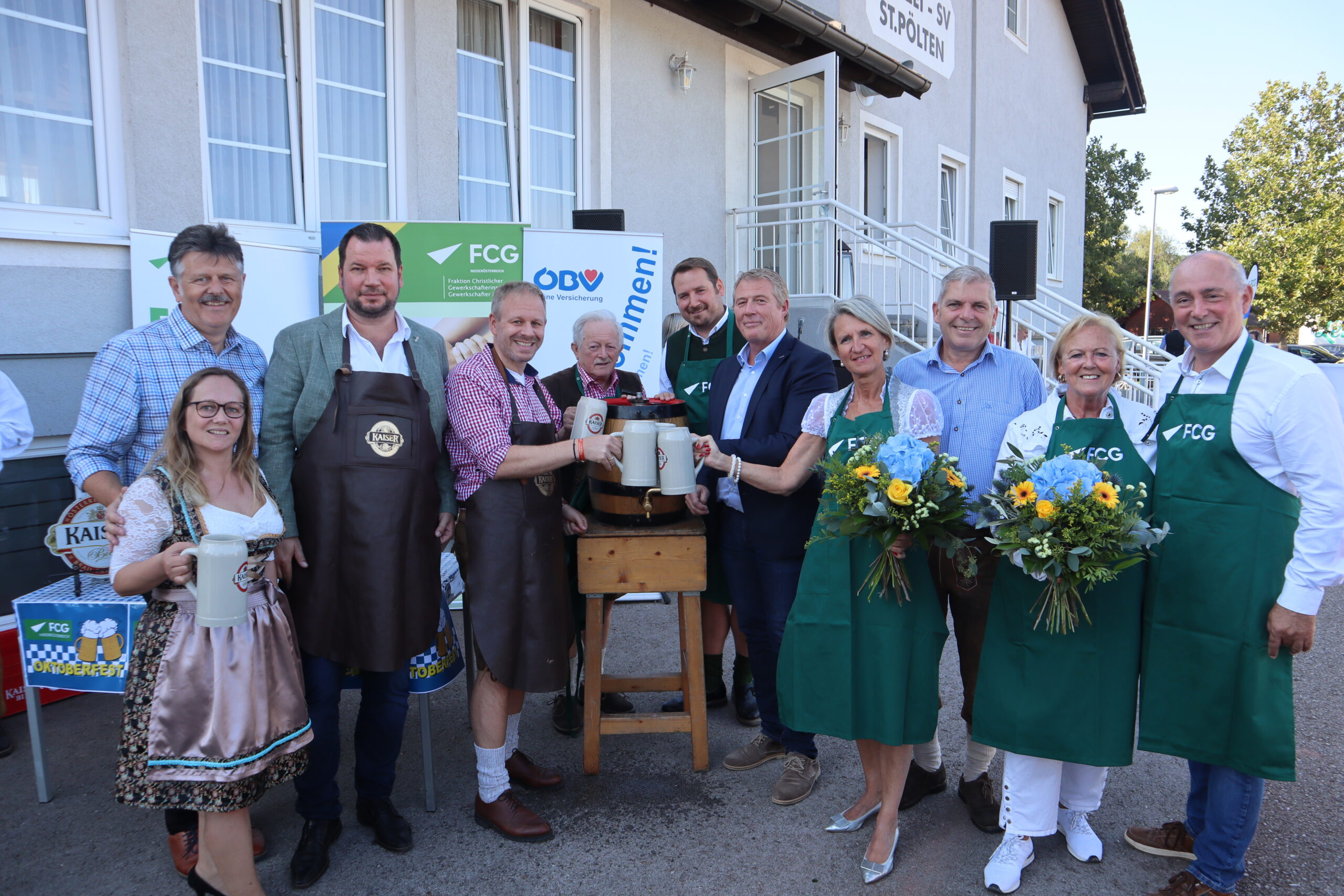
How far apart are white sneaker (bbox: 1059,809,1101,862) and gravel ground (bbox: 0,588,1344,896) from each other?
45mm

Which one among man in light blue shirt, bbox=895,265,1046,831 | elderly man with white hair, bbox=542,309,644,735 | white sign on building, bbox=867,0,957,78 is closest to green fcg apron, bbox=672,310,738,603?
elderly man with white hair, bbox=542,309,644,735

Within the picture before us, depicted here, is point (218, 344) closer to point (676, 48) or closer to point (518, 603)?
point (518, 603)

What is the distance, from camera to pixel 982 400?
2953mm

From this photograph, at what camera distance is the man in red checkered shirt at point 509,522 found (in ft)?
9.27

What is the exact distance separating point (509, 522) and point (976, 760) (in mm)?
1938

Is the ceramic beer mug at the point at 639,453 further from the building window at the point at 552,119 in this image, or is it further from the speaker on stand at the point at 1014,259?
the speaker on stand at the point at 1014,259

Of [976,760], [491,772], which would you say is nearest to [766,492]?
A: [976,760]

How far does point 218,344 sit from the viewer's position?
9.39ft

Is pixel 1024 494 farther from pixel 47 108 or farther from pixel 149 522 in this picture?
pixel 47 108

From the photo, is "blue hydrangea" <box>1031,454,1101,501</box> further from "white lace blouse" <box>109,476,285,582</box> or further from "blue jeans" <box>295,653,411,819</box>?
"white lace blouse" <box>109,476,285,582</box>

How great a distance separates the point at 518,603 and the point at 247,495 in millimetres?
933

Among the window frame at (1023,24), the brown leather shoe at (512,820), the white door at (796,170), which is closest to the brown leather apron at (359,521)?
the brown leather shoe at (512,820)

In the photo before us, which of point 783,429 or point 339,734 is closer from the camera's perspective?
point 339,734

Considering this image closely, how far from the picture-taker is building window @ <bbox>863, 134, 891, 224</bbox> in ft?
36.4
